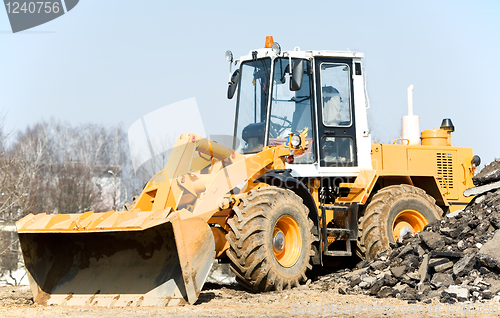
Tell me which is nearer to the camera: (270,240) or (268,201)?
(270,240)

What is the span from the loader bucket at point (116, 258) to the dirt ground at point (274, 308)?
0.90 ft

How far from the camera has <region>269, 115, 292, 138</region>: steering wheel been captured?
27.1 ft

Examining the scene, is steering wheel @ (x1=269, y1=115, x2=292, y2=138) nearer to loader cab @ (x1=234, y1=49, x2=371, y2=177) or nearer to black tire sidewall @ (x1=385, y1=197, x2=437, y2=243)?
loader cab @ (x1=234, y1=49, x2=371, y2=177)

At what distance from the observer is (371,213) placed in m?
8.62

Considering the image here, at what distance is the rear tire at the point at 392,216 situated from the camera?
852cm

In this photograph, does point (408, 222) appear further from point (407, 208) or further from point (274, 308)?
point (274, 308)

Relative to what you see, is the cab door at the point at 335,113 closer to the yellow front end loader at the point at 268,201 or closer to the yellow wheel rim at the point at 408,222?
the yellow front end loader at the point at 268,201

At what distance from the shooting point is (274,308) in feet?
19.1

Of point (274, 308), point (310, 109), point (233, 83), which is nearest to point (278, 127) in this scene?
point (310, 109)

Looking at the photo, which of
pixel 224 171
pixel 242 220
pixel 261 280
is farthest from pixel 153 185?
pixel 261 280

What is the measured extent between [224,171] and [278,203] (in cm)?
81

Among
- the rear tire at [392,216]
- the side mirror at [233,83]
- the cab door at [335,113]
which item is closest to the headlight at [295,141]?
the cab door at [335,113]

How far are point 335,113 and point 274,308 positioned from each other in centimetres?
392

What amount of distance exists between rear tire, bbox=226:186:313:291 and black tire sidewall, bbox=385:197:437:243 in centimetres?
178
